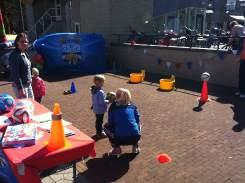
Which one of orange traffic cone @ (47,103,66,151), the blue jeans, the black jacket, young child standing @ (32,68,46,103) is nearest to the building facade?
the blue jeans

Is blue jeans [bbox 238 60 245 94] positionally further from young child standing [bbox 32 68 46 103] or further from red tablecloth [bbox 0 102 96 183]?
red tablecloth [bbox 0 102 96 183]

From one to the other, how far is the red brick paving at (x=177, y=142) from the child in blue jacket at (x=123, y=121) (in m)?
0.41

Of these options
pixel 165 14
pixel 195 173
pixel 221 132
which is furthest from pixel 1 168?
pixel 165 14

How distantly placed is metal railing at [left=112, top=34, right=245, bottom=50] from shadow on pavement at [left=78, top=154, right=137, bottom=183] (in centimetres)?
801

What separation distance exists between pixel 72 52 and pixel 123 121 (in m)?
9.35

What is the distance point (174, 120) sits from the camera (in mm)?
6887

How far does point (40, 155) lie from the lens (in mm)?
3117

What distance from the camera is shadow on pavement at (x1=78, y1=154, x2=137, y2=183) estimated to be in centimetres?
444

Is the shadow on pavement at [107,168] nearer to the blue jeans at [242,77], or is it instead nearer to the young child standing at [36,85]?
the young child standing at [36,85]

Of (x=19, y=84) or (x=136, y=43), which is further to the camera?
(x=136, y=43)

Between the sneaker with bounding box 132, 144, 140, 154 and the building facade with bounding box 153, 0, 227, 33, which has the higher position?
the building facade with bounding box 153, 0, 227, 33

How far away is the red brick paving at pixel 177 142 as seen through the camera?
447 cm

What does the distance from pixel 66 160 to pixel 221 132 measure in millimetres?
3817

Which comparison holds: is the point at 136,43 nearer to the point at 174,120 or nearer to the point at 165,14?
the point at 165,14
